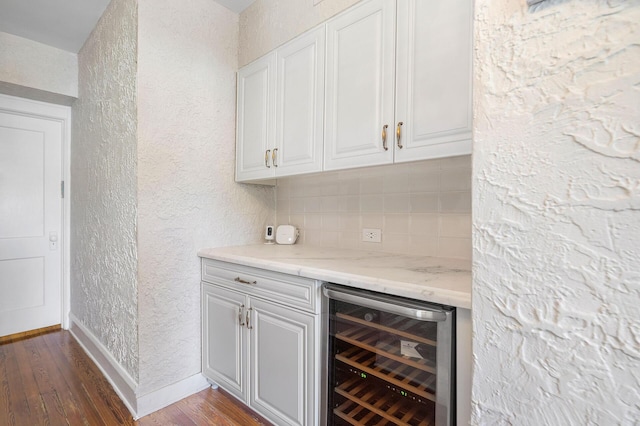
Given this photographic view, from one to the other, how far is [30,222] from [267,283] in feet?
9.01

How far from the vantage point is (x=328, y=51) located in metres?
1.64

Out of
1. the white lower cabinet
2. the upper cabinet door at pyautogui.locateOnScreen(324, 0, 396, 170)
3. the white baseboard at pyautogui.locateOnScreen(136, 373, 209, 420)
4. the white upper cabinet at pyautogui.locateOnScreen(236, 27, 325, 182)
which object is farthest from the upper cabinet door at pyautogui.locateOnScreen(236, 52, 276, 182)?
the white baseboard at pyautogui.locateOnScreen(136, 373, 209, 420)

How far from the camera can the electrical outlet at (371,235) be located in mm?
1862

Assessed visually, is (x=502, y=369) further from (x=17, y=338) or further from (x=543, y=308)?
(x=17, y=338)

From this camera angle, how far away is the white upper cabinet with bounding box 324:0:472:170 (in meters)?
1.21

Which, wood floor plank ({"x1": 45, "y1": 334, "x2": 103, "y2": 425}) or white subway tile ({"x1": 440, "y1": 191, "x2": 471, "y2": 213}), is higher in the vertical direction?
white subway tile ({"x1": 440, "y1": 191, "x2": 471, "y2": 213})

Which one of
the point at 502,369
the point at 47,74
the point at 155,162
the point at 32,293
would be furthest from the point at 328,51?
the point at 32,293

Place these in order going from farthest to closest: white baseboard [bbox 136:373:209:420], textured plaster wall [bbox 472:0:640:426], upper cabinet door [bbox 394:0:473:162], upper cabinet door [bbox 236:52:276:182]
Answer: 1. upper cabinet door [bbox 236:52:276:182]
2. white baseboard [bbox 136:373:209:420]
3. upper cabinet door [bbox 394:0:473:162]
4. textured plaster wall [bbox 472:0:640:426]

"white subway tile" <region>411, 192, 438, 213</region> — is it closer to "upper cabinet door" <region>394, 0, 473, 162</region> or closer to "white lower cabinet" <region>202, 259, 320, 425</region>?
"upper cabinet door" <region>394, 0, 473, 162</region>

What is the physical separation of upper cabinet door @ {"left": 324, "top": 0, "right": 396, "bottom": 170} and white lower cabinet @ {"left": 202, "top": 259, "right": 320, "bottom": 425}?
0.69 meters

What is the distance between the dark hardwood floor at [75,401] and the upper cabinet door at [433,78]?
5.57ft

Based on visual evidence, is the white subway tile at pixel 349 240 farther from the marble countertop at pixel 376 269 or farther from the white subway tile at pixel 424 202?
the white subway tile at pixel 424 202

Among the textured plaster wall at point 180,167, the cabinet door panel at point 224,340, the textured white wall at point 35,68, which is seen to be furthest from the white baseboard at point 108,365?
the textured white wall at point 35,68

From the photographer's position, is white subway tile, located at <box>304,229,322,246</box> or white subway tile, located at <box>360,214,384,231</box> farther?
white subway tile, located at <box>304,229,322,246</box>
